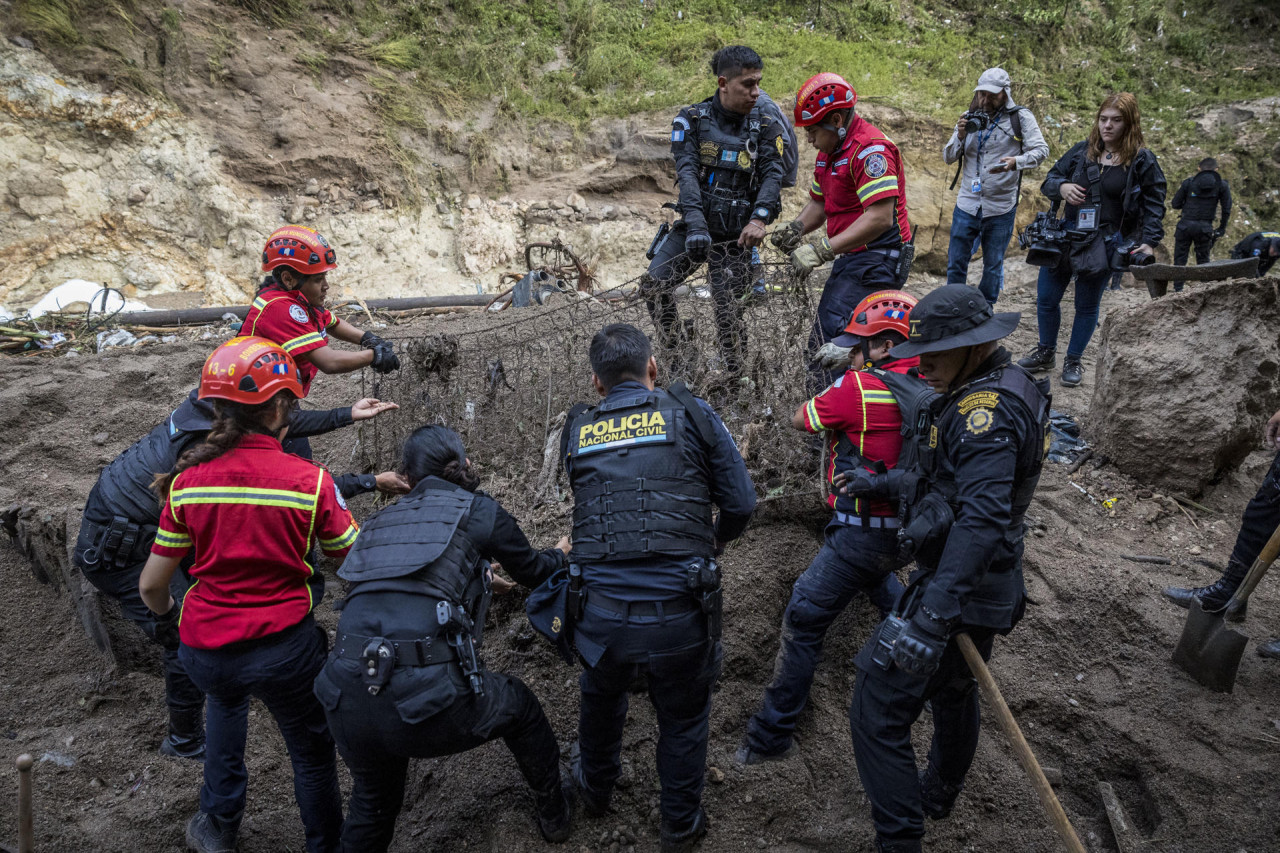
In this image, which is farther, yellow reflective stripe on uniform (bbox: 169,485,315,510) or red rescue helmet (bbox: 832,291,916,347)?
red rescue helmet (bbox: 832,291,916,347)

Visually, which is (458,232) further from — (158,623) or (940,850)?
(940,850)

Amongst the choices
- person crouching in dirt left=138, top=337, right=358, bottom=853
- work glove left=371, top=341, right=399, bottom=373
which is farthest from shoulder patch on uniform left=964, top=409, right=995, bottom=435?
work glove left=371, top=341, right=399, bottom=373

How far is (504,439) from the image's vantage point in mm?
4551

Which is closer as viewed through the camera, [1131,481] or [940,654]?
[940,654]

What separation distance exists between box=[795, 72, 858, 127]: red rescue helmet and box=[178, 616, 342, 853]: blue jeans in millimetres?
3260

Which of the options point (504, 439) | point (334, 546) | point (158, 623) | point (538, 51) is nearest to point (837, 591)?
point (334, 546)

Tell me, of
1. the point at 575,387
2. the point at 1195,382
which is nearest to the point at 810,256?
the point at 575,387

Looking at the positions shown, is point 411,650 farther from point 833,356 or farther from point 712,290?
point 712,290

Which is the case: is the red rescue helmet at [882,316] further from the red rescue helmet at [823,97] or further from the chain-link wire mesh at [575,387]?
the red rescue helmet at [823,97]

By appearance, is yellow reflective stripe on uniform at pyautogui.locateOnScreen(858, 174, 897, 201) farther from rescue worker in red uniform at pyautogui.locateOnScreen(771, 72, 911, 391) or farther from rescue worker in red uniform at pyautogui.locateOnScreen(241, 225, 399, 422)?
rescue worker in red uniform at pyautogui.locateOnScreen(241, 225, 399, 422)

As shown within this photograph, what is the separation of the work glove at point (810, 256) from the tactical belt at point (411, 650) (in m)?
2.61

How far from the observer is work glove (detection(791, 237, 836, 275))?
13.2 ft

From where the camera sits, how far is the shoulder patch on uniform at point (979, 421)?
2.29 metres

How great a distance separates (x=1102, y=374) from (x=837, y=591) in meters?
3.05
